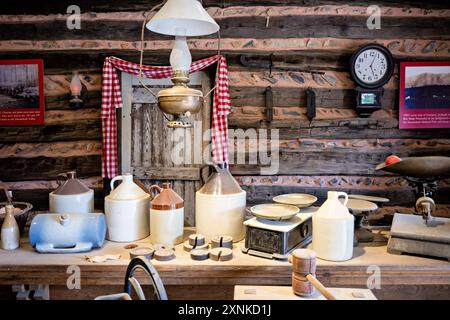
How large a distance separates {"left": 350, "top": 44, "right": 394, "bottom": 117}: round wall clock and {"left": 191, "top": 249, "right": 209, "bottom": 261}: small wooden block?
115 inches

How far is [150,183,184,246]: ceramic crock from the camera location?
7.86ft

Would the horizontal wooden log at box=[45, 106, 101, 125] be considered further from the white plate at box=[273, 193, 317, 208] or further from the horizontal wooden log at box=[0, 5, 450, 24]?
the white plate at box=[273, 193, 317, 208]

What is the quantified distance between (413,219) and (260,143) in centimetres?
231

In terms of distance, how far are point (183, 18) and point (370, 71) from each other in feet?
10.4

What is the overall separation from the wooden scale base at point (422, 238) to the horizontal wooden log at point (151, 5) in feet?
9.95

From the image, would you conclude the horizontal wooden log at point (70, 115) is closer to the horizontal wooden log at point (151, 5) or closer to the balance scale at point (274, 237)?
the horizontal wooden log at point (151, 5)

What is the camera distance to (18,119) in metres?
4.59

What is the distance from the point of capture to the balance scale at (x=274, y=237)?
2230 mm

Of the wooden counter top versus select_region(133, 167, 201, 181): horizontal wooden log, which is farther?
select_region(133, 167, 201, 181): horizontal wooden log

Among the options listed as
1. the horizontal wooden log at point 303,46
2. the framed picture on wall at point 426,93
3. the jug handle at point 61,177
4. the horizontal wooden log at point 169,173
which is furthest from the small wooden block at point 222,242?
the framed picture on wall at point 426,93

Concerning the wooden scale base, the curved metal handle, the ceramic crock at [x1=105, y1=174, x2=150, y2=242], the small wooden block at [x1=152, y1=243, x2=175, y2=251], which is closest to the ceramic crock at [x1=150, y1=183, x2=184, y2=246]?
the small wooden block at [x1=152, y1=243, x2=175, y2=251]
